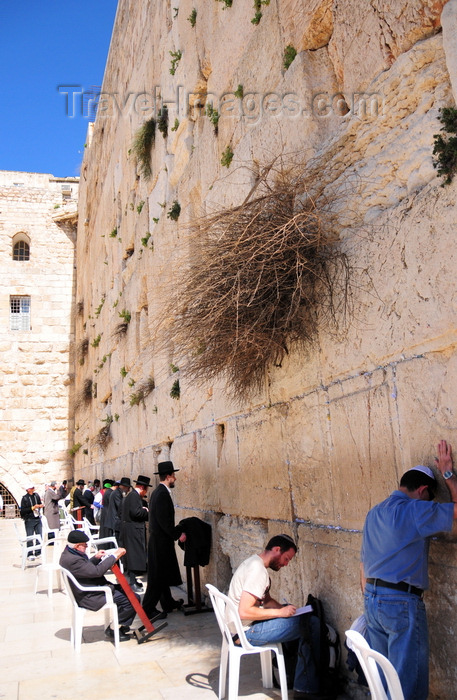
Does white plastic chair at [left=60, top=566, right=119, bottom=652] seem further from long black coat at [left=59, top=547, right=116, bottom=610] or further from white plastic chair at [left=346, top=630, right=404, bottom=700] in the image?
white plastic chair at [left=346, top=630, right=404, bottom=700]

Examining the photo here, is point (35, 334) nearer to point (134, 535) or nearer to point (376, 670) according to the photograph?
point (134, 535)

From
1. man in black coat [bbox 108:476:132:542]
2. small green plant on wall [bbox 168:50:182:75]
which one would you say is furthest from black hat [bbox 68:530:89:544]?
small green plant on wall [bbox 168:50:182:75]

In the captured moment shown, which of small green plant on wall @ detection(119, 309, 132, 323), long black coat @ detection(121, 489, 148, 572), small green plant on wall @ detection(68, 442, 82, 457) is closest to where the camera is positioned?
long black coat @ detection(121, 489, 148, 572)

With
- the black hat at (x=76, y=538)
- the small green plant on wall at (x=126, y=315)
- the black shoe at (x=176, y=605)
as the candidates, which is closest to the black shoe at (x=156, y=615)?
→ the black shoe at (x=176, y=605)

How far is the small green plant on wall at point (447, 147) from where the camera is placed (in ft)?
8.66

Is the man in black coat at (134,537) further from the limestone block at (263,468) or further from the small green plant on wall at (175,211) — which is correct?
the small green plant on wall at (175,211)

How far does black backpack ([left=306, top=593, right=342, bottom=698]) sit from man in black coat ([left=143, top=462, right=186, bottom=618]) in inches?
92.1

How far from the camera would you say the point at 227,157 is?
5.23 m

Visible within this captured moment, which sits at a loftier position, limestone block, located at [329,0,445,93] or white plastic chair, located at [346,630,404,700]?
limestone block, located at [329,0,445,93]

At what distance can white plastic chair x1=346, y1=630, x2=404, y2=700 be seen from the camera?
83.7 inches

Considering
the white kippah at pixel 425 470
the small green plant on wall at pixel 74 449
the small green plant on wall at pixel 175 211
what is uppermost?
the small green plant on wall at pixel 175 211

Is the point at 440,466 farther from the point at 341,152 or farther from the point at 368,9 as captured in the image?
the point at 368,9

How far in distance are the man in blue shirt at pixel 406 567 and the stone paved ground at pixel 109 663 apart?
1.28m

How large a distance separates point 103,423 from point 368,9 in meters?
10.8
